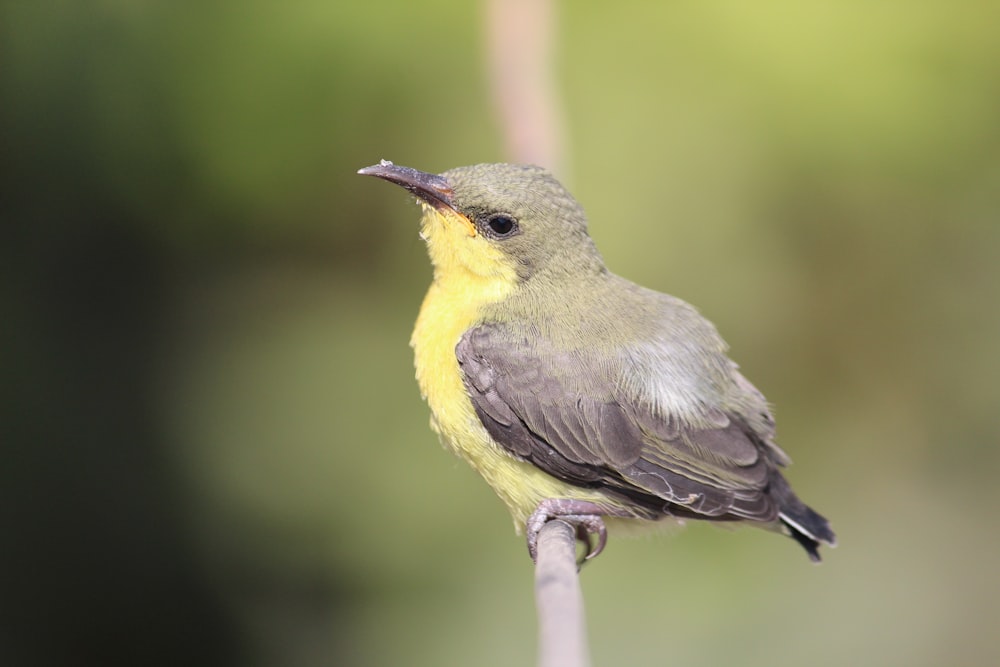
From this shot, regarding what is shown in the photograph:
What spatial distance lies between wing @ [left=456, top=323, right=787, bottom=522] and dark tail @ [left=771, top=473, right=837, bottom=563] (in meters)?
0.06

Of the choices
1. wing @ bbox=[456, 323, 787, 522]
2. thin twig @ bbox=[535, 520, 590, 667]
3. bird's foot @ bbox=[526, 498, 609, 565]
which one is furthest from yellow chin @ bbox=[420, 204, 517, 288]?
thin twig @ bbox=[535, 520, 590, 667]

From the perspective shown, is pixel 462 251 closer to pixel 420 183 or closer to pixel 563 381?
pixel 420 183

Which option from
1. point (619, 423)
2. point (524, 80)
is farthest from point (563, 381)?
point (524, 80)

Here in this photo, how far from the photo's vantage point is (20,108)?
216 inches

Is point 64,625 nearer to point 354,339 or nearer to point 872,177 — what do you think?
point 354,339

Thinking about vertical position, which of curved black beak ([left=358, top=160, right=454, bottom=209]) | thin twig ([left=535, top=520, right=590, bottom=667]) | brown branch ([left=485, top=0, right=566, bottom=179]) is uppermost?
brown branch ([left=485, top=0, right=566, bottom=179])

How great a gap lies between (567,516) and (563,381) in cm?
39

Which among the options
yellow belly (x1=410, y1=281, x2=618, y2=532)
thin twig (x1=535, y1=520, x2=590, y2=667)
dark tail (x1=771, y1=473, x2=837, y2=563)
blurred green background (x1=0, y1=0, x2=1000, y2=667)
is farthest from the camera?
blurred green background (x1=0, y1=0, x2=1000, y2=667)

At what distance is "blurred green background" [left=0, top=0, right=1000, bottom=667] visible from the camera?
17.5 ft

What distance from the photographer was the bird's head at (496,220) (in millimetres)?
3631

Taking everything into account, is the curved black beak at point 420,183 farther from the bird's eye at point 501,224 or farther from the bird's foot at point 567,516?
the bird's foot at point 567,516

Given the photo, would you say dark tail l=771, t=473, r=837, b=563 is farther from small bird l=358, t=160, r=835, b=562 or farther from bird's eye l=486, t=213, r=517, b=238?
bird's eye l=486, t=213, r=517, b=238

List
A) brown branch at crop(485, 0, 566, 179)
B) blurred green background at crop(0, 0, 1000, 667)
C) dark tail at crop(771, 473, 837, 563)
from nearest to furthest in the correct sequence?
1. dark tail at crop(771, 473, 837, 563)
2. brown branch at crop(485, 0, 566, 179)
3. blurred green background at crop(0, 0, 1000, 667)

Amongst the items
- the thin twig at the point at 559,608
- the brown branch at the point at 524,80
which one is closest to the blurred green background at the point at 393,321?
the brown branch at the point at 524,80
